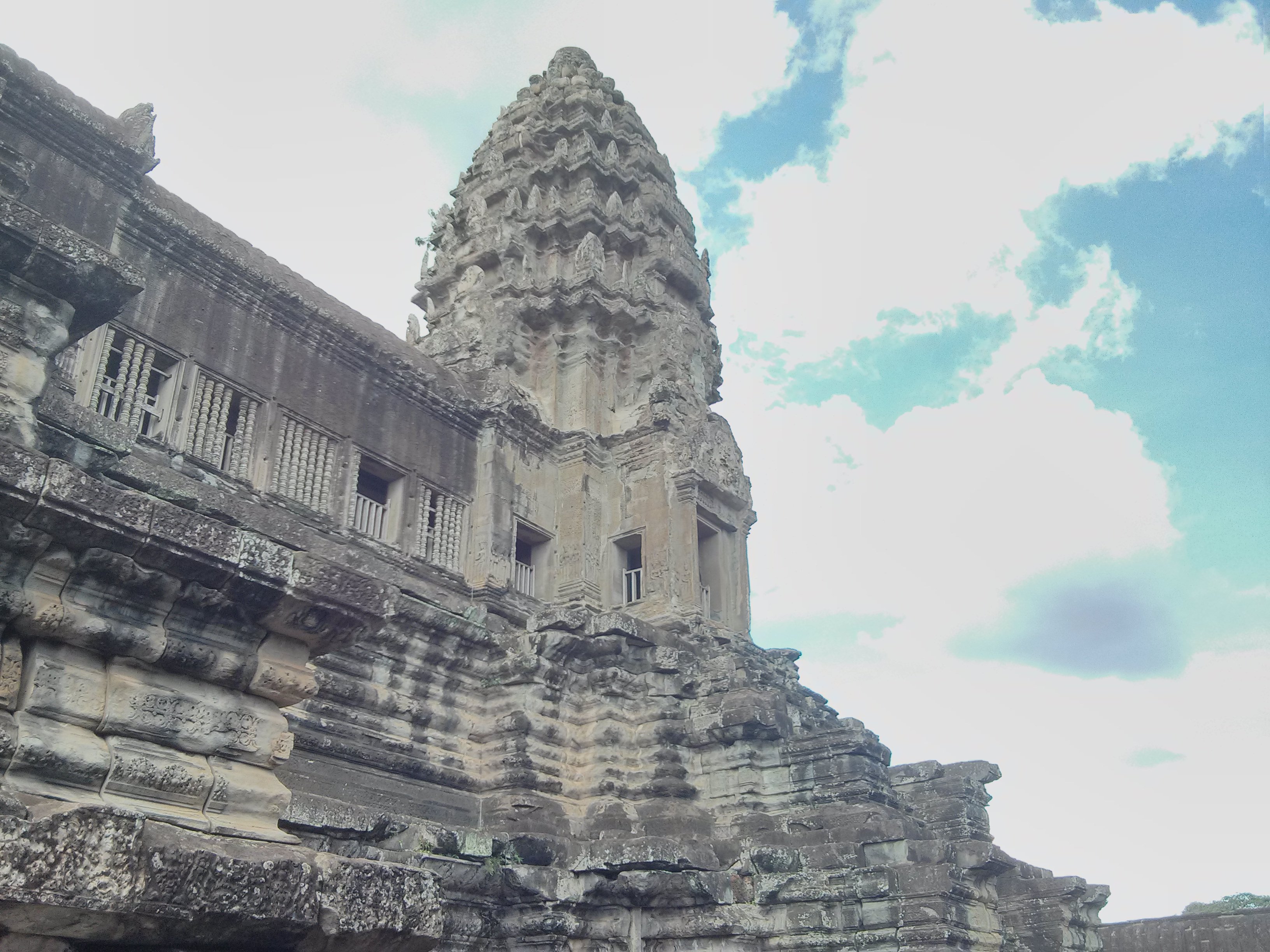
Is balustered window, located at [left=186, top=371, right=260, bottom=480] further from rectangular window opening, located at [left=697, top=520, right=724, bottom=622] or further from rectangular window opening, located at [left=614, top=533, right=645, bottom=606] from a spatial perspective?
rectangular window opening, located at [left=697, top=520, right=724, bottom=622]

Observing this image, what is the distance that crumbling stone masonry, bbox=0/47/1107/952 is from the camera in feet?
12.3

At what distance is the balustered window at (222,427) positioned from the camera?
1211cm

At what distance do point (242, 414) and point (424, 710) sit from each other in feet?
13.3

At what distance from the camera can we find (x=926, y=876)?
1120cm

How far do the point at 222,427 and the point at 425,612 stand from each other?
313 centimetres

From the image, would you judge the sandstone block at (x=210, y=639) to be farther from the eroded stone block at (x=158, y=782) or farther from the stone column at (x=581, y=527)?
the stone column at (x=581, y=527)

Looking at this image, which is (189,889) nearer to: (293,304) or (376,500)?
(293,304)

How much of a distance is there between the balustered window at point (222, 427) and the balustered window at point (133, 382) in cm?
31

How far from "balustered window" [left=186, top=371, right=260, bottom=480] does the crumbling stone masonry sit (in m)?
0.04

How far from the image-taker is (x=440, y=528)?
15102 mm

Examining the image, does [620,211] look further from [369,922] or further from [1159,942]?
[369,922]

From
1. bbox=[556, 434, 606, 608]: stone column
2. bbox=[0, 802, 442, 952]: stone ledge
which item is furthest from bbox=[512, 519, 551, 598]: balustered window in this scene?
bbox=[0, 802, 442, 952]: stone ledge

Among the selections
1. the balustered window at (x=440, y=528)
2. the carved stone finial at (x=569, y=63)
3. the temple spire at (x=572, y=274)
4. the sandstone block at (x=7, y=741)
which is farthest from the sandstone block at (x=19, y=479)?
the carved stone finial at (x=569, y=63)

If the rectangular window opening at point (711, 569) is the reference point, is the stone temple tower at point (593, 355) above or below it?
above
